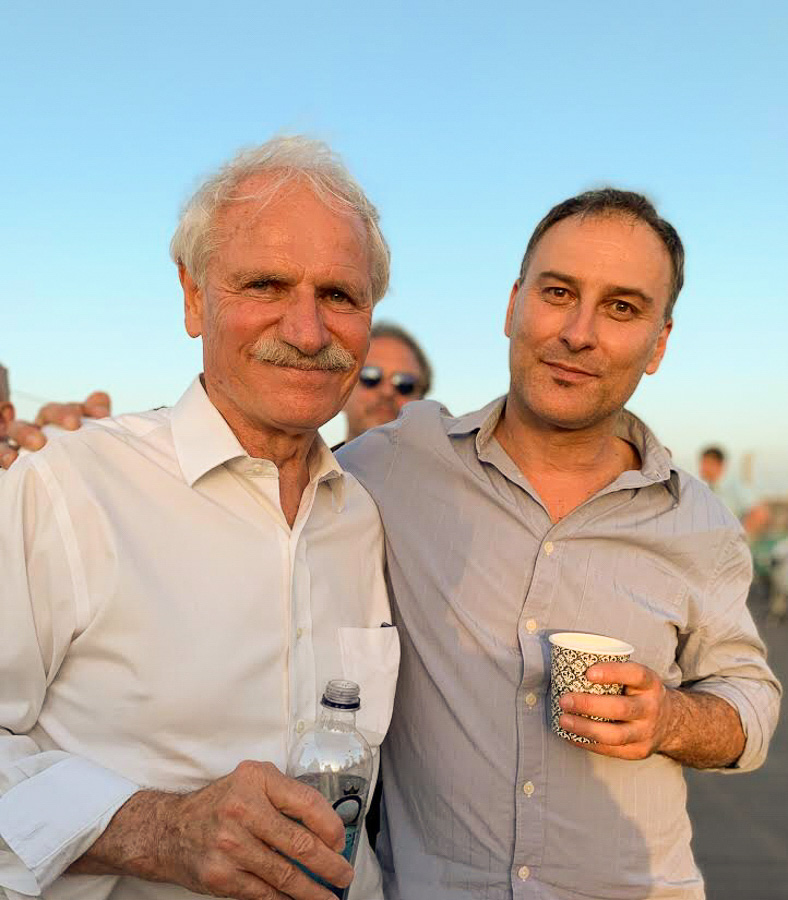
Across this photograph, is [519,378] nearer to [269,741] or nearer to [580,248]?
[580,248]

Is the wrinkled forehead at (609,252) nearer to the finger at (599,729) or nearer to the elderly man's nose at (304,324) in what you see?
the elderly man's nose at (304,324)

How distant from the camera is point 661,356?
120 inches

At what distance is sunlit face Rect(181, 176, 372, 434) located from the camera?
2078 millimetres

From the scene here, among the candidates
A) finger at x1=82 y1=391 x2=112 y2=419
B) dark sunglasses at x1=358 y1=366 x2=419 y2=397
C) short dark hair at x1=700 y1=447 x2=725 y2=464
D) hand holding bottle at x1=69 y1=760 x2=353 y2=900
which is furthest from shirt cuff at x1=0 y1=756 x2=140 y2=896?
short dark hair at x1=700 y1=447 x2=725 y2=464

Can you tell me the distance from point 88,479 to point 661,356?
6.57ft

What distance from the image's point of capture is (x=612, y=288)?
2.72 m

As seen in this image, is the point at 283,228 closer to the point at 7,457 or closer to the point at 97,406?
the point at 7,457

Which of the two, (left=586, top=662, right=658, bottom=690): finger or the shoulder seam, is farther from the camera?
(left=586, top=662, right=658, bottom=690): finger

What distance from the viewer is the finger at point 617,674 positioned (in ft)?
6.77

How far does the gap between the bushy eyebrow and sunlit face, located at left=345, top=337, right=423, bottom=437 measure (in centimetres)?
227

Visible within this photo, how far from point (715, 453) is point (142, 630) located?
9.83 metres

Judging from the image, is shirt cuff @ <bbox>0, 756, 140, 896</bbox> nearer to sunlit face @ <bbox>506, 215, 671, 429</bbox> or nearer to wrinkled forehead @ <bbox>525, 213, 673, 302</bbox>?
sunlit face @ <bbox>506, 215, 671, 429</bbox>

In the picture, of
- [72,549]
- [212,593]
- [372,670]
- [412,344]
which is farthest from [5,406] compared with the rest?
[412,344]

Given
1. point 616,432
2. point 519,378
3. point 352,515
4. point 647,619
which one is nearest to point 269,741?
point 352,515
